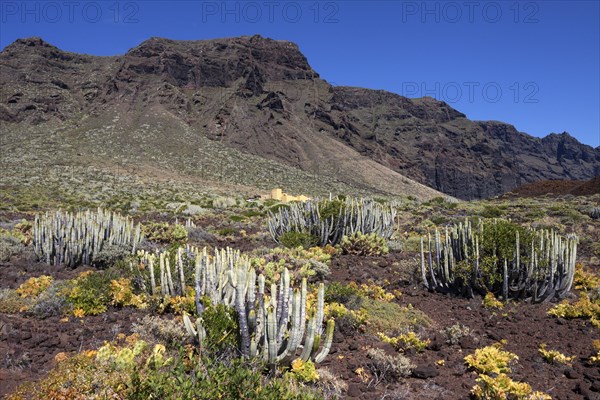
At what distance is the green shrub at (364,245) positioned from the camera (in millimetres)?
10742

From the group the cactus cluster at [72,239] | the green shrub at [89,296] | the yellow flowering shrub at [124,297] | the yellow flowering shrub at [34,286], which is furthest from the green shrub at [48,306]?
the cactus cluster at [72,239]

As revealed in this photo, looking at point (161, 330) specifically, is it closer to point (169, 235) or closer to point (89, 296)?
point (89, 296)

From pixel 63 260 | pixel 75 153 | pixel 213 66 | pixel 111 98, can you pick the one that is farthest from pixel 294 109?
pixel 63 260

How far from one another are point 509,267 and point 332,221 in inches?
192

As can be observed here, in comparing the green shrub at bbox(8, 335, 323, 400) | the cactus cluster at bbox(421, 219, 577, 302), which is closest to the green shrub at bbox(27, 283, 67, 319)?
the green shrub at bbox(8, 335, 323, 400)

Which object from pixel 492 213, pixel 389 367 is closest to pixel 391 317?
pixel 389 367

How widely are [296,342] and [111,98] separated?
90232 millimetres

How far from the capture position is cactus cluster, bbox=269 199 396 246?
11.7m

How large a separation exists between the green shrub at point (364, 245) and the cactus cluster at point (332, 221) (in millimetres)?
510

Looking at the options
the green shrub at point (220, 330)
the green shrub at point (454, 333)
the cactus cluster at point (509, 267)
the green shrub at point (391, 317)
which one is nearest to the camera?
the green shrub at point (220, 330)

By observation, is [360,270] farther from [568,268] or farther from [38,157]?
[38,157]

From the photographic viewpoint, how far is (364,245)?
35.6 ft

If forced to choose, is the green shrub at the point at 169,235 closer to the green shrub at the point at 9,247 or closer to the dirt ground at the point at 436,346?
the green shrub at the point at 9,247

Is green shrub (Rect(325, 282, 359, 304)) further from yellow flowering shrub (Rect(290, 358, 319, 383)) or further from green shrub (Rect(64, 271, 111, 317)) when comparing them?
green shrub (Rect(64, 271, 111, 317))
